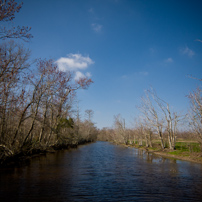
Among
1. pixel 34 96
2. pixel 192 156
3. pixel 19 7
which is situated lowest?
pixel 192 156

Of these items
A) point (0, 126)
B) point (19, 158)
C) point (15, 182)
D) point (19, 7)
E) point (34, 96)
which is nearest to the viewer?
point (19, 7)

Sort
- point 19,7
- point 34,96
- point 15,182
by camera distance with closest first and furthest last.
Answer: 1. point 19,7
2. point 15,182
3. point 34,96

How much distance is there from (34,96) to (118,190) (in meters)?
13.9

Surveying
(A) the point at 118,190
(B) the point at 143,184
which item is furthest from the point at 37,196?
(B) the point at 143,184

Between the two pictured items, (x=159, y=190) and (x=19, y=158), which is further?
(x=19, y=158)

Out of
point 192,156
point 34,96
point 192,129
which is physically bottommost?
point 192,156

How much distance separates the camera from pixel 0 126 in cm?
1328

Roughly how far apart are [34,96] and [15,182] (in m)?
10.9

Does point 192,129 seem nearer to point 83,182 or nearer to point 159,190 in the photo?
point 159,190

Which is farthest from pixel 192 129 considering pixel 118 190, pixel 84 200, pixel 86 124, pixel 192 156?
pixel 86 124

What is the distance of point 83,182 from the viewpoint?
893 cm

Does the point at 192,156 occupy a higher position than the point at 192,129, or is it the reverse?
the point at 192,129

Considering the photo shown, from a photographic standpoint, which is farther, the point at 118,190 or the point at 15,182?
the point at 15,182

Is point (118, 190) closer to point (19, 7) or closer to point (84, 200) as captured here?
point (84, 200)
